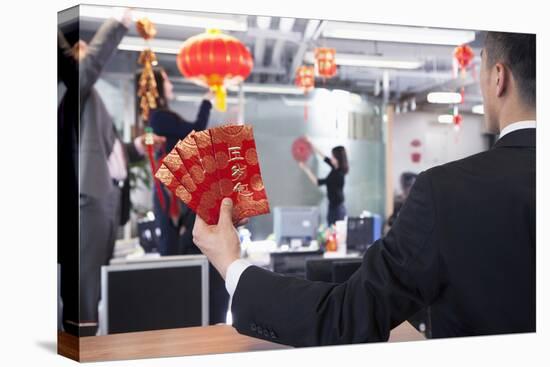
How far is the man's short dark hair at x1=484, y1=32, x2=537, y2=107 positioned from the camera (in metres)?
1.27

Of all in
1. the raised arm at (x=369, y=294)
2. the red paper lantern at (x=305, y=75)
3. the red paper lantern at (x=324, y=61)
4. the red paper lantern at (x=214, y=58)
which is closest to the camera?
the raised arm at (x=369, y=294)

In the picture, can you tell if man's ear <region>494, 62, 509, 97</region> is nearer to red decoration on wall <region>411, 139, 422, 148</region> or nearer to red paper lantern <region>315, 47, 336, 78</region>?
red paper lantern <region>315, 47, 336, 78</region>

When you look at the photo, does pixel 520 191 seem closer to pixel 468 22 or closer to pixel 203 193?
pixel 203 193

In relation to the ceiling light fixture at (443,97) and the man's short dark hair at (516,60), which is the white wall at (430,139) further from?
the man's short dark hair at (516,60)

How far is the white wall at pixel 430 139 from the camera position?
6859 millimetres

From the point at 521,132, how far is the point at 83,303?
319 cm

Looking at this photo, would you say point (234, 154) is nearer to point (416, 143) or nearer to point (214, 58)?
point (214, 58)

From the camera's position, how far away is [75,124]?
8.14 ft

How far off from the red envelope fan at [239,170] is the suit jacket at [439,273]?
0.17 m

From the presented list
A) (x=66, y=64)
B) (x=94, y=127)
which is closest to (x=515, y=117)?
(x=66, y=64)

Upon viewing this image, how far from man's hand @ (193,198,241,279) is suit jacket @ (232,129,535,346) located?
49 mm

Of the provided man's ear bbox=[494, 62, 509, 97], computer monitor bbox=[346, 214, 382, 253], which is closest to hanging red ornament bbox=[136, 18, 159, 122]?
computer monitor bbox=[346, 214, 382, 253]

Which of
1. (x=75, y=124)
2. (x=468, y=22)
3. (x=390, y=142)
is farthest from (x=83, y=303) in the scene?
(x=390, y=142)

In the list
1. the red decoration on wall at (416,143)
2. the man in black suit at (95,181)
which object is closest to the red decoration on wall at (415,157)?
the red decoration on wall at (416,143)
